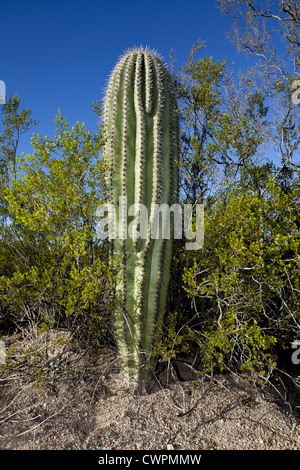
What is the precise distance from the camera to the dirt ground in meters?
2.56

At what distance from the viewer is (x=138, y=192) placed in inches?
120

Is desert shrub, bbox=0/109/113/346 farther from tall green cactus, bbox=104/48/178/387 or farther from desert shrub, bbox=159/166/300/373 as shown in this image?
desert shrub, bbox=159/166/300/373

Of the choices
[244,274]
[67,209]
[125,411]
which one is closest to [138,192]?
[67,209]

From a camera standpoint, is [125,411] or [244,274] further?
[244,274]

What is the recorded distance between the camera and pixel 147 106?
3.15m

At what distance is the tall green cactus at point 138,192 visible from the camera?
10.2 feet

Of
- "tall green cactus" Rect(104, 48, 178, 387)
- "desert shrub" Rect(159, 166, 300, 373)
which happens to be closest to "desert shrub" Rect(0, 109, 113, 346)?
"tall green cactus" Rect(104, 48, 178, 387)

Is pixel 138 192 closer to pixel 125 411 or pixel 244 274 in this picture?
pixel 244 274

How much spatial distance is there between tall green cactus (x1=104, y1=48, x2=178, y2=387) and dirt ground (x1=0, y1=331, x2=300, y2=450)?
0.33 m

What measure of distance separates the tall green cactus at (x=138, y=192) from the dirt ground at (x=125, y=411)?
12.8 inches

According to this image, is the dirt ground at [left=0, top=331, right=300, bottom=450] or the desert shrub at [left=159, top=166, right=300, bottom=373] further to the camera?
the desert shrub at [left=159, top=166, right=300, bottom=373]

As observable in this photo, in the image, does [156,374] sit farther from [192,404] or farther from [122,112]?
[122,112]

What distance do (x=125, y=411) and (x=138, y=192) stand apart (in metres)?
1.94

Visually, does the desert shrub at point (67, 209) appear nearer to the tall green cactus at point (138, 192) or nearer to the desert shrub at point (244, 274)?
the tall green cactus at point (138, 192)
